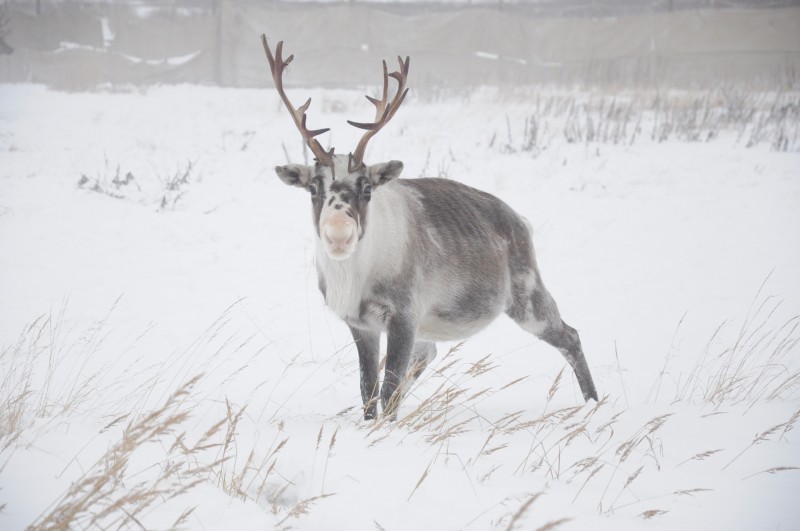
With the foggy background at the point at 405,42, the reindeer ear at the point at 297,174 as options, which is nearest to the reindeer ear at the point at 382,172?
the reindeer ear at the point at 297,174

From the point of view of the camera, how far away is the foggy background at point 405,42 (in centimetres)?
1811

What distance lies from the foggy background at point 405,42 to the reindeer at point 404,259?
14120 mm

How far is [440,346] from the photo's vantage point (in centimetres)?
618

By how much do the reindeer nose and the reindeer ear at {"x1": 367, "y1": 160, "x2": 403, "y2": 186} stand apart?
0.54 metres

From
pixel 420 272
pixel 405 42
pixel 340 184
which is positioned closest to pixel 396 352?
pixel 420 272

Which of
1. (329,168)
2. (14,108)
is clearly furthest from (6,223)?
(14,108)

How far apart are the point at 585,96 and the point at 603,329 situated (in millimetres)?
9772

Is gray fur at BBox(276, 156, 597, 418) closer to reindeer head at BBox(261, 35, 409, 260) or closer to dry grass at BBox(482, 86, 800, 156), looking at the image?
reindeer head at BBox(261, 35, 409, 260)

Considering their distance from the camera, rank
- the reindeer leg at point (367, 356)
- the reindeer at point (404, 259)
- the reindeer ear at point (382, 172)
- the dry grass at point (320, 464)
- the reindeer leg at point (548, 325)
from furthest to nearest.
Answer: the reindeer leg at point (548, 325) < the reindeer leg at point (367, 356) < the reindeer ear at point (382, 172) < the reindeer at point (404, 259) < the dry grass at point (320, 464)

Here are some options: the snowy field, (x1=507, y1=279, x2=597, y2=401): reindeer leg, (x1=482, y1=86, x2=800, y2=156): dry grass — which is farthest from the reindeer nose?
(x1=482, y1=86, x2=800, y2=156): dry grass

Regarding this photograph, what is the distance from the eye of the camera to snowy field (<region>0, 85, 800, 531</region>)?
2.15 metres

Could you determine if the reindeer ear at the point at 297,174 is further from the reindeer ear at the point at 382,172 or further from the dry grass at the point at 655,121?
the dry grass at the point at 655,121

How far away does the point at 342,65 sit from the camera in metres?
19.4

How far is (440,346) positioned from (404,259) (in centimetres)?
262
